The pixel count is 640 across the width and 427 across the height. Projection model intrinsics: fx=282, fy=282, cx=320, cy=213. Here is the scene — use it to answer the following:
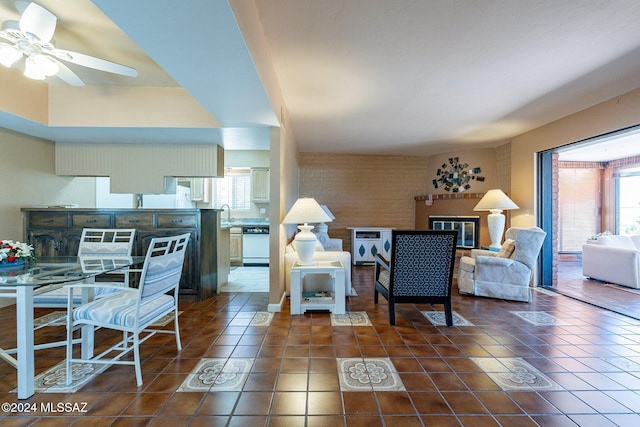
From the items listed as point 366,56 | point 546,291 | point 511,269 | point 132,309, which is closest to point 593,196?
point 546,291

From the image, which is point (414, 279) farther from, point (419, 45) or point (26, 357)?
point (26, 357)

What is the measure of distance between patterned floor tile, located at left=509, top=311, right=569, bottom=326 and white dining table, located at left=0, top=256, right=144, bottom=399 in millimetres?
3839

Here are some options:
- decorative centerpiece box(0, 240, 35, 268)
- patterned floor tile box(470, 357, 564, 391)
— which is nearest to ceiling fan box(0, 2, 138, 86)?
decorative centerpiece box(0, 240, 35, 268)

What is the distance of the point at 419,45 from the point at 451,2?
1.54 feet

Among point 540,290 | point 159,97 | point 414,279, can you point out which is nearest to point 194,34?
point 159,97

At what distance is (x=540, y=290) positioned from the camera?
410 centimetres

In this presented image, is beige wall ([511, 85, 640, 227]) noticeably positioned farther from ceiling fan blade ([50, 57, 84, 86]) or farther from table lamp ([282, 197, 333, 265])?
ceiling fan blade ([50, 57, 84, 86])

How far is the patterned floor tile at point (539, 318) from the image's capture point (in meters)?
2.85

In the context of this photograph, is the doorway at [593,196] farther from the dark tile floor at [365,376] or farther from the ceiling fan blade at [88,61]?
the ceiling fan blade at [88,61]

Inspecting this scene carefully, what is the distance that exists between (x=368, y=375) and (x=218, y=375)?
1031 millimetres

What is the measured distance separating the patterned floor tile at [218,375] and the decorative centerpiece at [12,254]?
1510mm

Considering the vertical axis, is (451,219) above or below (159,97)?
below

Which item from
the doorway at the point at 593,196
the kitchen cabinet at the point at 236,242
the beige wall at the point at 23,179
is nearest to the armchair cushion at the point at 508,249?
the doorway at the point at 593,196

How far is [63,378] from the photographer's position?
1.90 metres
